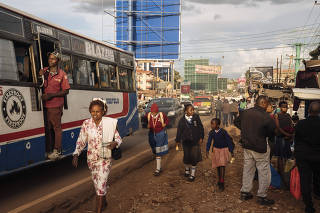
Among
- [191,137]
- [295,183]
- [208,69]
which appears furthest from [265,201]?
[208,69]

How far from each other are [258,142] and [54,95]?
13.2ft

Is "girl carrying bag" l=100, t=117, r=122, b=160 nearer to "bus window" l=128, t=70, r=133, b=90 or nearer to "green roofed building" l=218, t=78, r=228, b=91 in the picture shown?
"bus window" l=128, t=70, r=133, b=90

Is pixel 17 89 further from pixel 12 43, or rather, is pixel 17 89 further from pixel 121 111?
pixel 121 111

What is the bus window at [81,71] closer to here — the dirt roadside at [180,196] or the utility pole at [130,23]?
the dirt roadside at [180,196]

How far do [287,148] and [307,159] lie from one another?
7.13 feet

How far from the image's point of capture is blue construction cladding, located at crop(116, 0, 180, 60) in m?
45.3

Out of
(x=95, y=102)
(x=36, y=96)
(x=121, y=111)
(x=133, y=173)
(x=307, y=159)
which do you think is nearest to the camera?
(x=95, y=102)

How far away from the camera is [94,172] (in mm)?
4055

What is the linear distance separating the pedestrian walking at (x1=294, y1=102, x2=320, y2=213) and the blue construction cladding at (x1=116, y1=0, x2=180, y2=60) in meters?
41.5

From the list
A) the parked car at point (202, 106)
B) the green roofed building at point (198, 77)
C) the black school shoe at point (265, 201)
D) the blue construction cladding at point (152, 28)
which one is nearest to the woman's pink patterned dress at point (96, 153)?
the black school shoe at point (265, 201)

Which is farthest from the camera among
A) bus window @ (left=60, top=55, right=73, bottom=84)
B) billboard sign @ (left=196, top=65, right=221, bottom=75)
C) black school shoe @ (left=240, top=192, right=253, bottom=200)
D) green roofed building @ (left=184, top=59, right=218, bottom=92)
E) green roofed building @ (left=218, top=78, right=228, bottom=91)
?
green roofed building @ (left=184, top=59, right=218, bottom=92)

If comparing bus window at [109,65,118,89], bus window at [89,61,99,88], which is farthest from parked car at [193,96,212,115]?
bus window at [89,61,99,88]

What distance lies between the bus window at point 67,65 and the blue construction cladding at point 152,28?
39.1 meters

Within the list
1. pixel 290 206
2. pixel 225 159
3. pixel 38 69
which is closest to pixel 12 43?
pixel 38 69
